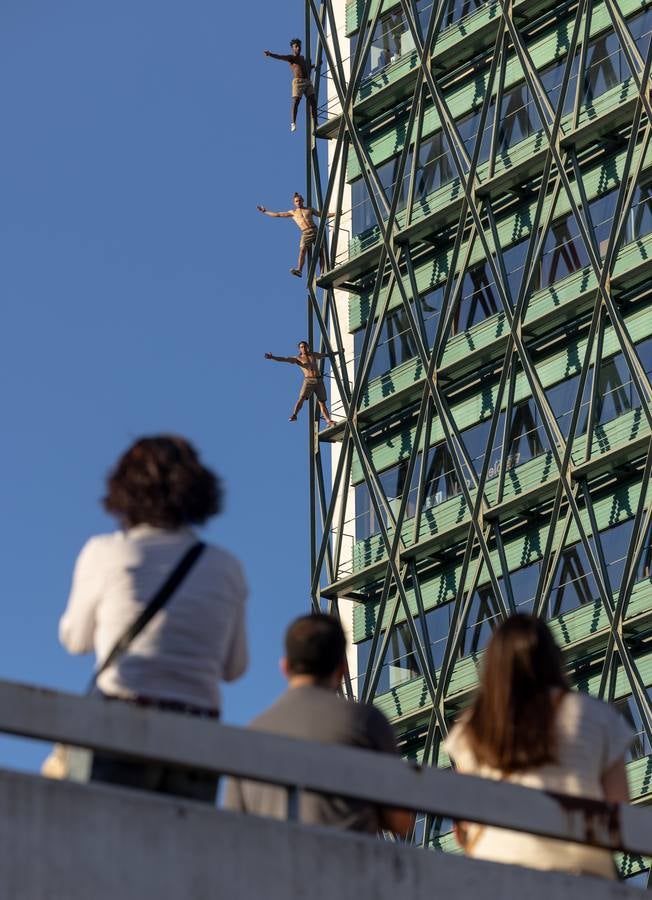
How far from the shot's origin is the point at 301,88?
56.2 meters

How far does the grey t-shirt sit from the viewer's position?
25.6ft

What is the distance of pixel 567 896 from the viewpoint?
7.90 m

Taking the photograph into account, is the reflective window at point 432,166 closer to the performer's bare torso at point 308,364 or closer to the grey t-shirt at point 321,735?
the performer's bare torso at point 308,364

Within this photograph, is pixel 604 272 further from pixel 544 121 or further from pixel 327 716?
pixel 327 716

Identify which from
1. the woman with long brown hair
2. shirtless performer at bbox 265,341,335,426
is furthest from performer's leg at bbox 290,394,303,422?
the woman with long brown hair

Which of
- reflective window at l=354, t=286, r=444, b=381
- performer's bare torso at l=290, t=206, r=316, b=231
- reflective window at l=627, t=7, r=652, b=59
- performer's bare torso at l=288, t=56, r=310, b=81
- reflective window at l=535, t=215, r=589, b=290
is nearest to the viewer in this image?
reflective window at l=627, t=7, r=652, b=59

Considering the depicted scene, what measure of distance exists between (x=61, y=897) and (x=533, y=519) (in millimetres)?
41674

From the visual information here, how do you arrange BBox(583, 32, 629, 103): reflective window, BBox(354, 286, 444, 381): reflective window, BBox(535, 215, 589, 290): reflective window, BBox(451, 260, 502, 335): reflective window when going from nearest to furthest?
BBox(583, 32, 629, 103): reflective window → BBox(535, 215, 589, 290): reflective window → BBox(451, 260, 502, 335): reflective window → BBox(354, 286, 444, 381): reflective window

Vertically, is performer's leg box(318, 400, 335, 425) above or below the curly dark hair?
above

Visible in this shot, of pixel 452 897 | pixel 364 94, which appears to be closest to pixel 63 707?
pixel 452 897

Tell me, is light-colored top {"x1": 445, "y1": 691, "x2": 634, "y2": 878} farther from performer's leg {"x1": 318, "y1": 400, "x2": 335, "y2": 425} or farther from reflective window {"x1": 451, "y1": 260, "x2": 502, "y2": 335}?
performer's leg {"x1": 318, "y1": 400, "x2": 335, "y2": 425}

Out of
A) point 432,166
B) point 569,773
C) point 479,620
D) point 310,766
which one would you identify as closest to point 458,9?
point 432,166

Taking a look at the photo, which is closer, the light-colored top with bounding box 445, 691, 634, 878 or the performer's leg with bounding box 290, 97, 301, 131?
the light-colored top with bounding box 445, 691, 634, 878

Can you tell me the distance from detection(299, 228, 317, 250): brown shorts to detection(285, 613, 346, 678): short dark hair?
1887 inches
